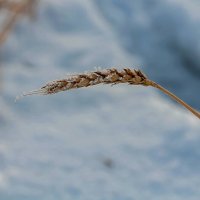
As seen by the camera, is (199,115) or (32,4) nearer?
(199,115)

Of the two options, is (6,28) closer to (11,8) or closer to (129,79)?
(11,8)

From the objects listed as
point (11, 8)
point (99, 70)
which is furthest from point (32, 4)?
point (99, 70)

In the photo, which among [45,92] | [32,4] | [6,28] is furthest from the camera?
[32,4]

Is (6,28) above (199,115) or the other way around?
above

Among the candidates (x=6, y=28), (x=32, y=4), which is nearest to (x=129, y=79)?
(x=6, y=28)

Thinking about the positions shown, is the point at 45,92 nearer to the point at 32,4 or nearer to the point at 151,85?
the point at 151,85

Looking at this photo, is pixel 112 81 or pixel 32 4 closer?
pixel 112 81

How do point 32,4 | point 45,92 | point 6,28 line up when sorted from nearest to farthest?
point 45,92 < point 6,28 < point 32,4

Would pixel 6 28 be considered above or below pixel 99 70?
above

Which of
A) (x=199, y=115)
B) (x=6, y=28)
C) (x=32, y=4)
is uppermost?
(x=32, y=4)
